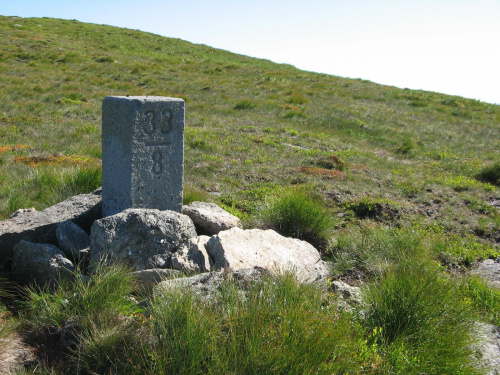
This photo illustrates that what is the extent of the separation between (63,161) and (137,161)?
13.4ft

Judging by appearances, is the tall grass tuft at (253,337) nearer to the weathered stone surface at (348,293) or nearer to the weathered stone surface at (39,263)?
the weathered stone surface at (348,293)

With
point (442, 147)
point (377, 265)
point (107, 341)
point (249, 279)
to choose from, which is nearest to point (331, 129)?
point (442, 147)

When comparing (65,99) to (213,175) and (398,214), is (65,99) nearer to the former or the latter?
(213,175)

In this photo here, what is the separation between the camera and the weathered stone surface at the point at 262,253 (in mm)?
4812

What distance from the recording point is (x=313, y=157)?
459 inches

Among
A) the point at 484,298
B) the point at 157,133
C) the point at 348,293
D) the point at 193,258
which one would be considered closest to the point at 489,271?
the point at 484,298

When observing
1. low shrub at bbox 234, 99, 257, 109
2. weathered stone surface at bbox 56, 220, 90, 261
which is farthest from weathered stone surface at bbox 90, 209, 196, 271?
low shrub at bbox 234, 99, 257, 109

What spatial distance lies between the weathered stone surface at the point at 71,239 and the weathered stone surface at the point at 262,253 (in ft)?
4.63

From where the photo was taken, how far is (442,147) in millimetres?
15156

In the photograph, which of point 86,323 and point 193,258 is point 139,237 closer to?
point 193,258

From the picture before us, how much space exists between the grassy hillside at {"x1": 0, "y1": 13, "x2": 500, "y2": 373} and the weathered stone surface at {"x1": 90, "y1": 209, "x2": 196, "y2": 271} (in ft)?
5.35

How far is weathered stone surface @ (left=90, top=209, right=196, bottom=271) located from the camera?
4.64m

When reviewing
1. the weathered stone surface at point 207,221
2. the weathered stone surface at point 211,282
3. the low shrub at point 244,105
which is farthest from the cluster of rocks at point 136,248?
the low shrub at point 244,105

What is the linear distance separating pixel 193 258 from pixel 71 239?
1.38 meters
